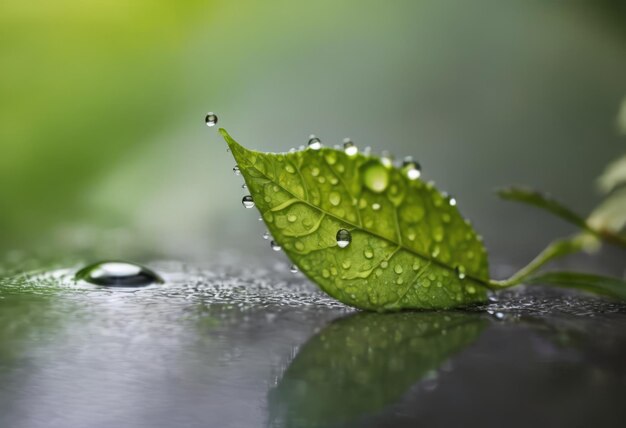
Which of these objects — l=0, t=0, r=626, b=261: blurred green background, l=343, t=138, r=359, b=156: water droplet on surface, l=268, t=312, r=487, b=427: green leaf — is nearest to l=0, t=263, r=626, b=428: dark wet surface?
l=268, t=312, r=487, b=427: green leaf

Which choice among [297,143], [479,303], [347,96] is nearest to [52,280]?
[479,303]

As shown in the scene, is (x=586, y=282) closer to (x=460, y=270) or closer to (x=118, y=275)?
(x=460, y=270)

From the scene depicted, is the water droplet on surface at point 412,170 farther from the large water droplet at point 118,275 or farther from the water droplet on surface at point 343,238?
the large water droplet at point 118,275

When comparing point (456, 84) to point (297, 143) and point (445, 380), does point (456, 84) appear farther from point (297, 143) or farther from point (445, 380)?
point (445, 380)

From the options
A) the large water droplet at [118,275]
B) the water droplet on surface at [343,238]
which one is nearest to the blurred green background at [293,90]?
the large water droplet at [118,275]

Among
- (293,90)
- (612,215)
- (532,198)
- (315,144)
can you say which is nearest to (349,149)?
(315,144)

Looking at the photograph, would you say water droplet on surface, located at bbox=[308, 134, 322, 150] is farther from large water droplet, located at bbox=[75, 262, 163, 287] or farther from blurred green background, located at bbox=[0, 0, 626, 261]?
blurred green background, located at bbox=[0, 0, 626, 261]
